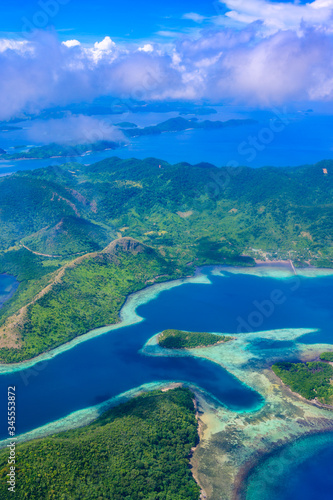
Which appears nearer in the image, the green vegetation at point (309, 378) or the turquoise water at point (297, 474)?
the turquoise water at point (297, 474)

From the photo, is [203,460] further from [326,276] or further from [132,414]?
[326,276]

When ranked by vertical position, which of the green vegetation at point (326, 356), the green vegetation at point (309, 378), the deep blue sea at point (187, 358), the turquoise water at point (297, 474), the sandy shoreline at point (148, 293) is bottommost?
the turquoise water at point (297, 474)

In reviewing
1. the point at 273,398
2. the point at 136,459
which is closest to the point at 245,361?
the point at 273,398

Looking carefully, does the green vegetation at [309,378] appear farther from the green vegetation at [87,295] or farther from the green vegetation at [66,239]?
the green vegetation at [66,239]

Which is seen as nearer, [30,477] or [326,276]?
[30,477]

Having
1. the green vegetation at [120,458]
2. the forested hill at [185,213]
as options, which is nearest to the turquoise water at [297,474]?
the green vegetation at [120,458]

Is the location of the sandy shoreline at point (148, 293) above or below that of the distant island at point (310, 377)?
above

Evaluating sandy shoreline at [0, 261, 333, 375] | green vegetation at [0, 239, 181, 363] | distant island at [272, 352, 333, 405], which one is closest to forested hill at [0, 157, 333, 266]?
sandy shoreline at [0, 261, 333, 375]
